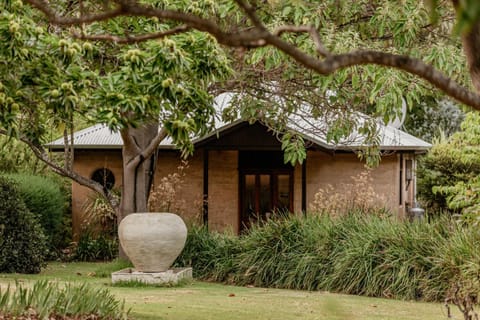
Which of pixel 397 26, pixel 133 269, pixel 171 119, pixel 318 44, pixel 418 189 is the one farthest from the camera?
pixel 418 189

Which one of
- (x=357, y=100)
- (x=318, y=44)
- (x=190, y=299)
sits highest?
(x=357, y=100)

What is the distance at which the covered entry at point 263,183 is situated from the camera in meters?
24.8

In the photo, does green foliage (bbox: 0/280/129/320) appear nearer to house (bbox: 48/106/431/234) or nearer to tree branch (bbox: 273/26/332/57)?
tree branch (bbox: 273/26/332/57)

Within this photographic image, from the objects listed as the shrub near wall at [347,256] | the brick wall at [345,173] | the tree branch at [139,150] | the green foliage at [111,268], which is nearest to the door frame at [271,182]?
the brick wall at [345,173]

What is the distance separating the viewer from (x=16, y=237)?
17.9m

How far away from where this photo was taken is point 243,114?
16750 mm

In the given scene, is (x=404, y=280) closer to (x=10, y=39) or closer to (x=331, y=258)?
(x=331, y=258)

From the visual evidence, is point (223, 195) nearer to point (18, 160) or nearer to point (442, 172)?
point (18, 160)

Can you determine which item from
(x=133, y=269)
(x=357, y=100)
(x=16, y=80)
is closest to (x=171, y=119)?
(x=16, y=80)

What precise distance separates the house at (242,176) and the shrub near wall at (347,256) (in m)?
6.28

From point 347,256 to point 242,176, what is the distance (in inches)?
385

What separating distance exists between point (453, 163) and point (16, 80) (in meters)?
18.6

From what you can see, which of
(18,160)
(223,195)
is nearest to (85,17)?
(223,195)

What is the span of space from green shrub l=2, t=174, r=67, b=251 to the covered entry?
5236 millimetres
